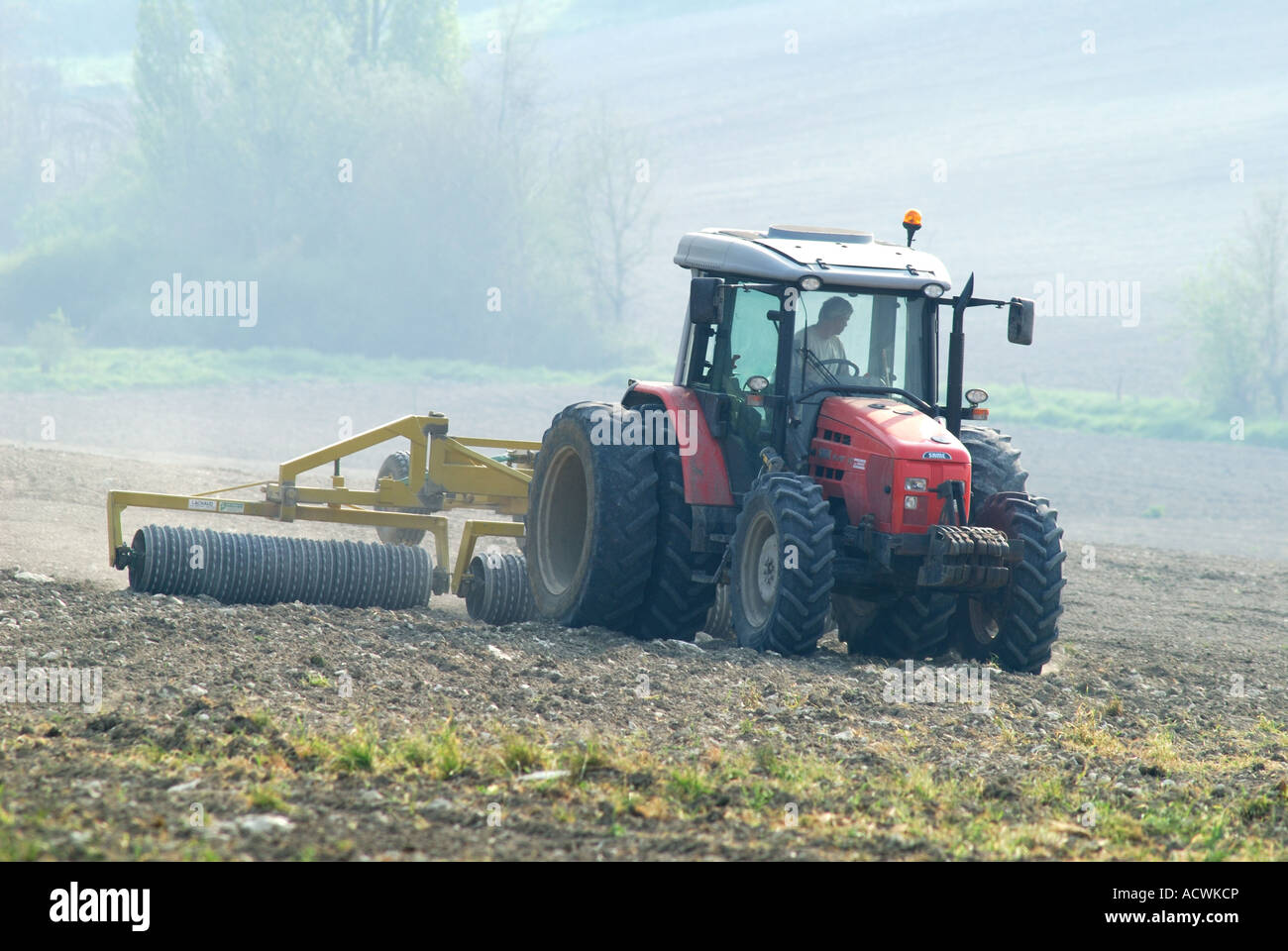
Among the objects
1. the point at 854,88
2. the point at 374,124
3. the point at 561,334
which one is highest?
the point at 854,88

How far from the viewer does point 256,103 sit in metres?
59.7

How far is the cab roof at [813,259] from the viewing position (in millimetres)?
10125

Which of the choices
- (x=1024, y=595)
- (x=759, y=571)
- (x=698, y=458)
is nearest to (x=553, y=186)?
(x=698, y=458)

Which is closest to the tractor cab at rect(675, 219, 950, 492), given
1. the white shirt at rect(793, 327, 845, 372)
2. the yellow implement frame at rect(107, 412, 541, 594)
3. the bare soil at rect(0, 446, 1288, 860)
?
the white shirt at rect(793, 327, 845, 372)

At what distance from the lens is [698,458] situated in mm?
10531

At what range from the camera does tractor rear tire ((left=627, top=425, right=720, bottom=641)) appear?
10453 millimetres

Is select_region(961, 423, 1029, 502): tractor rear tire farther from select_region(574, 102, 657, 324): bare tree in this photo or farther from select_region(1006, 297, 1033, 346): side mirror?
select_region(574, 102, 657, 324): bare tree

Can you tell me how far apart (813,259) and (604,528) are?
→ 7.36 ft

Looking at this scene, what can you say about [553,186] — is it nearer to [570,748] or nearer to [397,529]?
[397,529]

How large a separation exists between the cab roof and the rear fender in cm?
94
